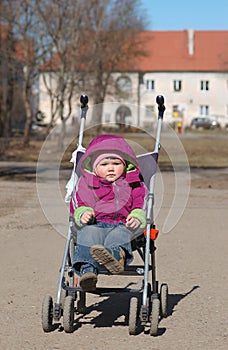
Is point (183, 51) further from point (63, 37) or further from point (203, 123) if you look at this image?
point (63, 37)

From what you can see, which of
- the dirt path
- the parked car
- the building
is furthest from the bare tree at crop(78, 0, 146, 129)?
the building

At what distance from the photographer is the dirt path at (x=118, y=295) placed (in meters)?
5.56

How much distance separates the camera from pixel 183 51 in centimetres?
9625

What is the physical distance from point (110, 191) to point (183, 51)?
9200 cm

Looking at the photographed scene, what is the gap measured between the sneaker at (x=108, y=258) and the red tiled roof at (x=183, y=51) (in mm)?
87214

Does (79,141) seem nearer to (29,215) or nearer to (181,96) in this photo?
(29,215)

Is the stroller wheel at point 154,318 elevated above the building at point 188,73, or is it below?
below

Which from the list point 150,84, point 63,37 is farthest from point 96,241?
point 150,84

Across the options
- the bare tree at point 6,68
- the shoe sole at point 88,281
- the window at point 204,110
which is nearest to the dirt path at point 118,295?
the shoe sole at point 88,281

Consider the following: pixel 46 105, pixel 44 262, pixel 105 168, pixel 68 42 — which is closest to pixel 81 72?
pixel 68 42

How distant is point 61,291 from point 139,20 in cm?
4091

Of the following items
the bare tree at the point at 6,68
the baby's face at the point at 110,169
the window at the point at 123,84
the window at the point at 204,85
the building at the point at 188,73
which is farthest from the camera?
the window at the point at 204,85

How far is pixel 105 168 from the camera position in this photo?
20.1ft

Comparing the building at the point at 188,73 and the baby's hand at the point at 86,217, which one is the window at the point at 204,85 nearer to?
the building at the point at 188,73
